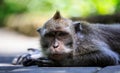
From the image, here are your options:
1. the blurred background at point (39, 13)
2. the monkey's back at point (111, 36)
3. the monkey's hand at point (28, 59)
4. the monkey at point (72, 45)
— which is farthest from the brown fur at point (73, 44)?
the blurred background at point (39, 13)

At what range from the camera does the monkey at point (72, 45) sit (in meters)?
6.34

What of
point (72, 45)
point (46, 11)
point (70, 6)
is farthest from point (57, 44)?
point (46, 11)

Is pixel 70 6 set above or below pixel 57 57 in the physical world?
above

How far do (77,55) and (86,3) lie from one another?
10019mm

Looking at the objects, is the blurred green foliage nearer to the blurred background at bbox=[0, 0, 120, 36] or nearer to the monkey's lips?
the blurred background at bbox=[0, 0, 120, 36]

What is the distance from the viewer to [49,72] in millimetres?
5734

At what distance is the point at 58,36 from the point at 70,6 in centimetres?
1058

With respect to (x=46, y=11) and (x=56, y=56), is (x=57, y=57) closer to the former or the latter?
(x=56, y=56)

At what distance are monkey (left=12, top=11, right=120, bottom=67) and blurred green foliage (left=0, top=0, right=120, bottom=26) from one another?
30.4ft

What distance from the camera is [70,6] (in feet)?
55.5

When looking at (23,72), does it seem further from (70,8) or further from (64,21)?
(70,8)

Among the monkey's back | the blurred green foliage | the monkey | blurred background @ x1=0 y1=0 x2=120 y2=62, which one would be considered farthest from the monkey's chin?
the blurred green foliage

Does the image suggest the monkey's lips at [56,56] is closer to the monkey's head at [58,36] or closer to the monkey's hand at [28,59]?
the monkey's head at [58,36]

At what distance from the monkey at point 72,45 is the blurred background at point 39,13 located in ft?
26.3
